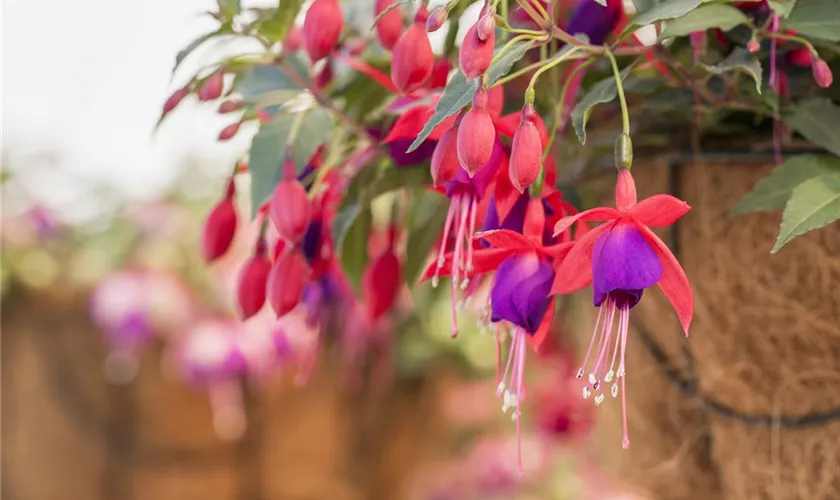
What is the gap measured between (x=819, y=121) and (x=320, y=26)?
0.22 m

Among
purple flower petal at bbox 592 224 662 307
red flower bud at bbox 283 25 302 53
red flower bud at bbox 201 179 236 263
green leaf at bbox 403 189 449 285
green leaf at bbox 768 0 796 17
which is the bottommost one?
green leaf at bbox 403 189 449 285

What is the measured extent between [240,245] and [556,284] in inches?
34.8

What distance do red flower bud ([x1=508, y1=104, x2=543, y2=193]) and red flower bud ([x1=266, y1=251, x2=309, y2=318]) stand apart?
5.3 inches

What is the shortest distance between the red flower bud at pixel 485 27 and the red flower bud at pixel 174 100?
17 centimetres

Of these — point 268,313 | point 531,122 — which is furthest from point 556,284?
point 268,313

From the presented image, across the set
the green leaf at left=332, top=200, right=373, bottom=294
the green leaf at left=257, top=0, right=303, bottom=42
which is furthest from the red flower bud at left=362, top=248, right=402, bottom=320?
the green leaf at left=257, top=0, right=303, bottom=42

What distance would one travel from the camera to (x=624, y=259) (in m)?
0.27

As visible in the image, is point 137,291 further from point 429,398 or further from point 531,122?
point 531,122

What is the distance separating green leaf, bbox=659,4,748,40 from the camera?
329 mm

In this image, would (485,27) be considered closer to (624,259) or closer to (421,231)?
(624,259)

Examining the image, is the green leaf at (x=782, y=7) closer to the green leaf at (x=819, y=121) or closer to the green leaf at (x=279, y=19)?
the green leaf at (x=819, y=121)

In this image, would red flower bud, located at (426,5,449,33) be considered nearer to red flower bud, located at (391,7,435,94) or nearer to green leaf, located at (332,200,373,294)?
red flower bud, located at (391,7,435,94)

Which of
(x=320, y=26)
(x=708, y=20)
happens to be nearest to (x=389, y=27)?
(x=320, y=26)

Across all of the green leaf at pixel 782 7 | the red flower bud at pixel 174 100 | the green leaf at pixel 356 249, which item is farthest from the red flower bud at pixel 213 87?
the green leaf at pixel 782 7
